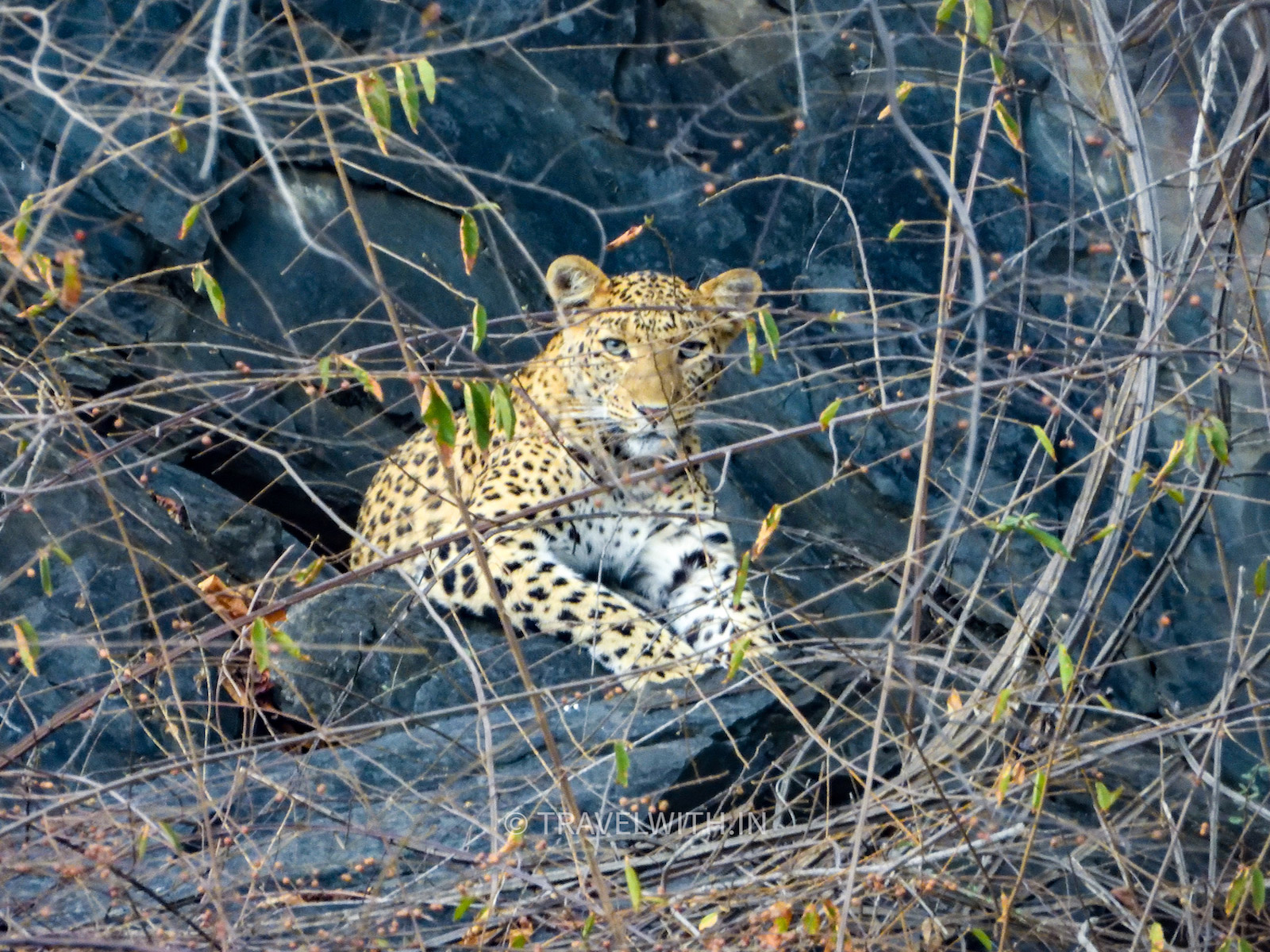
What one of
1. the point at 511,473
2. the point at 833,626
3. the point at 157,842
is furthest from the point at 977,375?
the point at 833,626

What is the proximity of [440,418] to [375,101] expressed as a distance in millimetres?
665

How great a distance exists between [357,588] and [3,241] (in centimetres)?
283

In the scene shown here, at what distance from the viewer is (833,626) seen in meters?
6.70

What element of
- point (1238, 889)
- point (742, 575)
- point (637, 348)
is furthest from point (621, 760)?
point (637, 348)

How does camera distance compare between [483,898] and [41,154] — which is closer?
[483,898]

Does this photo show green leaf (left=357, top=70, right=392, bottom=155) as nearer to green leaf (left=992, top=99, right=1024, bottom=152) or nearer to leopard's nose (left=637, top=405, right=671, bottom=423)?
green leaf (left=992, top=99, right=1024, bottom=152)

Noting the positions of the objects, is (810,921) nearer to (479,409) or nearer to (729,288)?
(479,409)

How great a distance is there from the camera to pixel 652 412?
5.79 meters

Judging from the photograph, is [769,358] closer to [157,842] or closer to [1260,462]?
[1260,462]

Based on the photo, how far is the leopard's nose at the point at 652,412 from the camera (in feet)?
18.8

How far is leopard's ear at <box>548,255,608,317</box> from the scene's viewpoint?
596 centimetres

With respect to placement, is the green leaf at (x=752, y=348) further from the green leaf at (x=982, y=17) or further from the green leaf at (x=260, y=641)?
the green leaf at (x=260, y=641)

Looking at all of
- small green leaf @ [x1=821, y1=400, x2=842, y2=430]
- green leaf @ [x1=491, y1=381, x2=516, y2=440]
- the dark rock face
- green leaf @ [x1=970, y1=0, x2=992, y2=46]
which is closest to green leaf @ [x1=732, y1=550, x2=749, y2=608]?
small green leaf @ [x1=821, y1=400, x2=842, y2=430]

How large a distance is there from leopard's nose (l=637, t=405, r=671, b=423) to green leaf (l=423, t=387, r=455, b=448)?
306 cm
